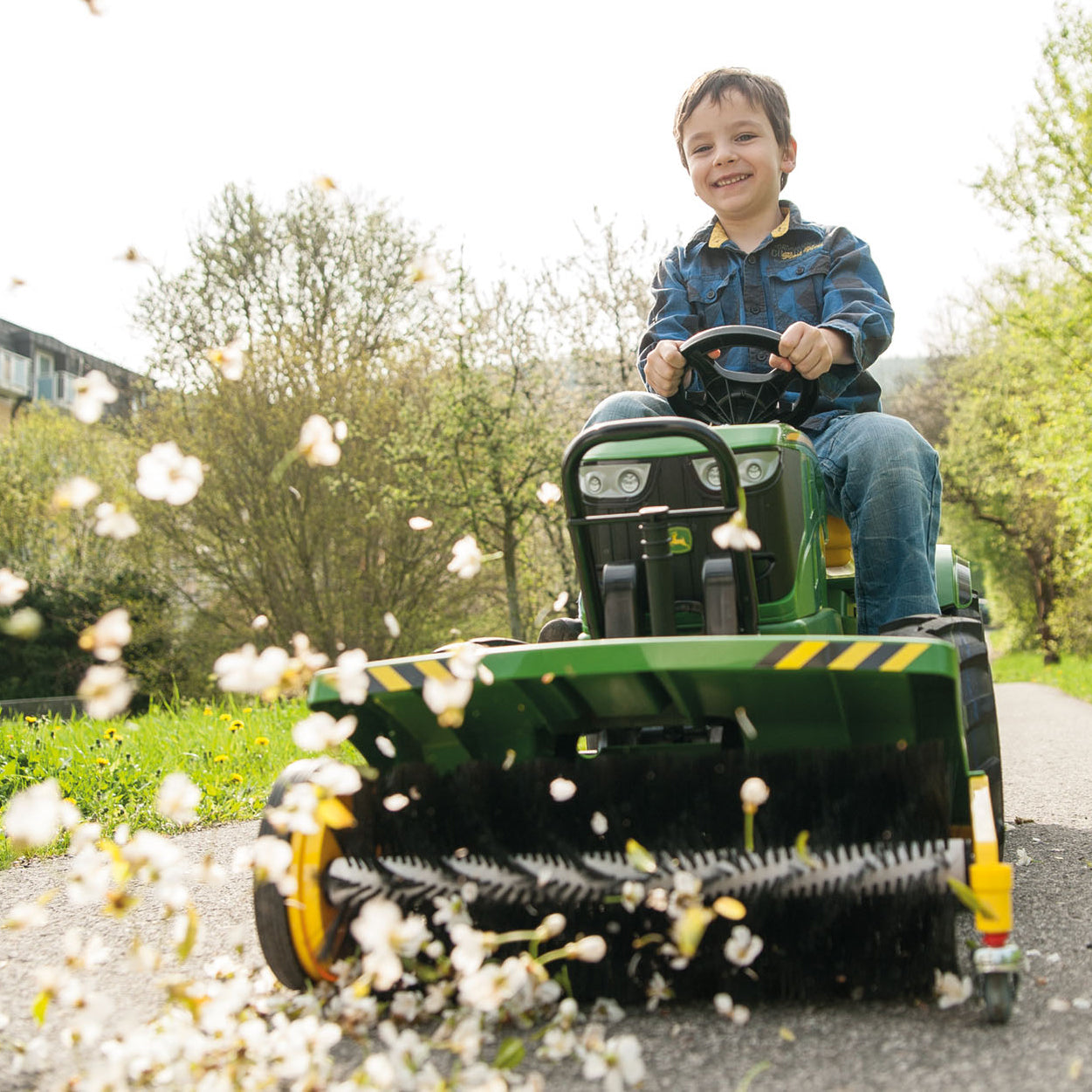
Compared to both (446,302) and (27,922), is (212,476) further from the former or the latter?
(27,922)

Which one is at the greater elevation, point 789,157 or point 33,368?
point 33,368

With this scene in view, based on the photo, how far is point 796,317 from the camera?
11.3ft

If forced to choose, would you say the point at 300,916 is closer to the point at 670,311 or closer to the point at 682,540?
the point at 682,540

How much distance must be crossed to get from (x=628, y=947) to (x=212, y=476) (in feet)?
45.8

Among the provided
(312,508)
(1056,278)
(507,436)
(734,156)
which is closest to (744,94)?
(734,156)

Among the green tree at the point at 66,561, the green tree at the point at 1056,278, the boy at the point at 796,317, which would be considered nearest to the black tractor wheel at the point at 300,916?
the boy at the point at 796,317

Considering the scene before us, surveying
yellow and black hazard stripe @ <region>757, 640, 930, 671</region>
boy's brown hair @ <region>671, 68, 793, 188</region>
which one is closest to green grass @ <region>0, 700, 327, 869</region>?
yellow and black hazard stripe @ <region>757, 640, 930, 671</region>

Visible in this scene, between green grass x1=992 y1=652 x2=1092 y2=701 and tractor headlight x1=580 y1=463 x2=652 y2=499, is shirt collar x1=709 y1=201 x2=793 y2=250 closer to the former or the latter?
tractor headlight x1=580 y1=463 x2=652 y2=499

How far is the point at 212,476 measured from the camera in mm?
15102

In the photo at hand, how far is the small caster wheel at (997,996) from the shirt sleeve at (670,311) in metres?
2.10

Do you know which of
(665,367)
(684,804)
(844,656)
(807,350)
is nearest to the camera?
(844,656)

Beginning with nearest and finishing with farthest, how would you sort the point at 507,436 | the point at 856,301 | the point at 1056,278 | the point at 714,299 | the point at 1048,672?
the point at 856,301 → the point at 714,299 → the point at 507,436 → the point at 1056,278 → the point at 1048,672

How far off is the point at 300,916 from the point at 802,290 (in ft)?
7.65

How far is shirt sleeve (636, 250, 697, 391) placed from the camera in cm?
353
